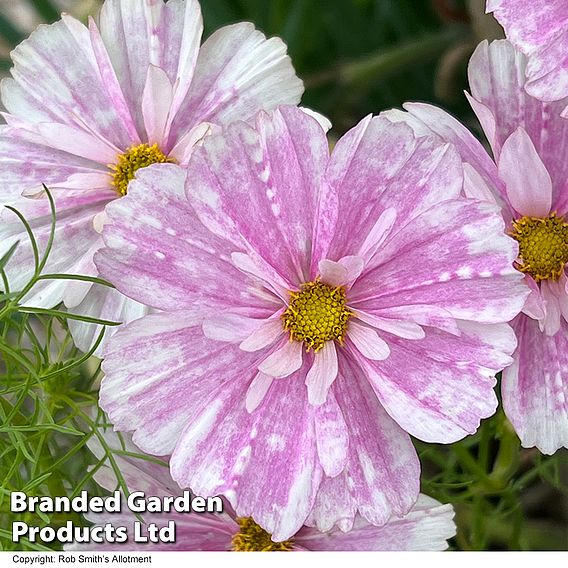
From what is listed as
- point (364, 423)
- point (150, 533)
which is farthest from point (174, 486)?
point (364, 423)

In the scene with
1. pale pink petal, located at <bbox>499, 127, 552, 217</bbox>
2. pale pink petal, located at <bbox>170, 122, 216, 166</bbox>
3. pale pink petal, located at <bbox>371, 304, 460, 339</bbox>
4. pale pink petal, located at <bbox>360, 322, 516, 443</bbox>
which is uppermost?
pale pink petal, located at <bbox>170, 122, 216, 166</bbox>

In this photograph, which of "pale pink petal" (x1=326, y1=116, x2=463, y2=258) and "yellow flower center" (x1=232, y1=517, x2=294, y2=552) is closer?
"pale pink petal" (x1=326, y1=116, x2=463, y2=258)

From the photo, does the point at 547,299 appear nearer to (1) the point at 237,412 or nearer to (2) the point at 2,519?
(1) the point at 237,412

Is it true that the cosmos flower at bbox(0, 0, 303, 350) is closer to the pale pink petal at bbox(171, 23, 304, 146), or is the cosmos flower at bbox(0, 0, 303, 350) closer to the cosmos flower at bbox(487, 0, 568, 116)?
the pale pink petal at bbox(171, 23, 304, 146)

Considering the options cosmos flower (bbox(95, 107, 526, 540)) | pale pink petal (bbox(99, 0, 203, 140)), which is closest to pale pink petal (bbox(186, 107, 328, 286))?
cosmos flower (bbox(95, 107, 526, 540))

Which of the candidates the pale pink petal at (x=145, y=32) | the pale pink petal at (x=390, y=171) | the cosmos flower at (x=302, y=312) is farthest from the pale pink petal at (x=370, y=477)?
the pale pink petal at (x=145, y=32)

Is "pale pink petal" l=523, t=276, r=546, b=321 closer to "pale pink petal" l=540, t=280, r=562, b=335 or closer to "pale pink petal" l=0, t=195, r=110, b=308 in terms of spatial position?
"pale pink petal" l=540, t=280, r=562, b=335

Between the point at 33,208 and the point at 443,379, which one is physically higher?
the point at 33,208

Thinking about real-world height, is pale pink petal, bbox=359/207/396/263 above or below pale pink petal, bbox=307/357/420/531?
above
